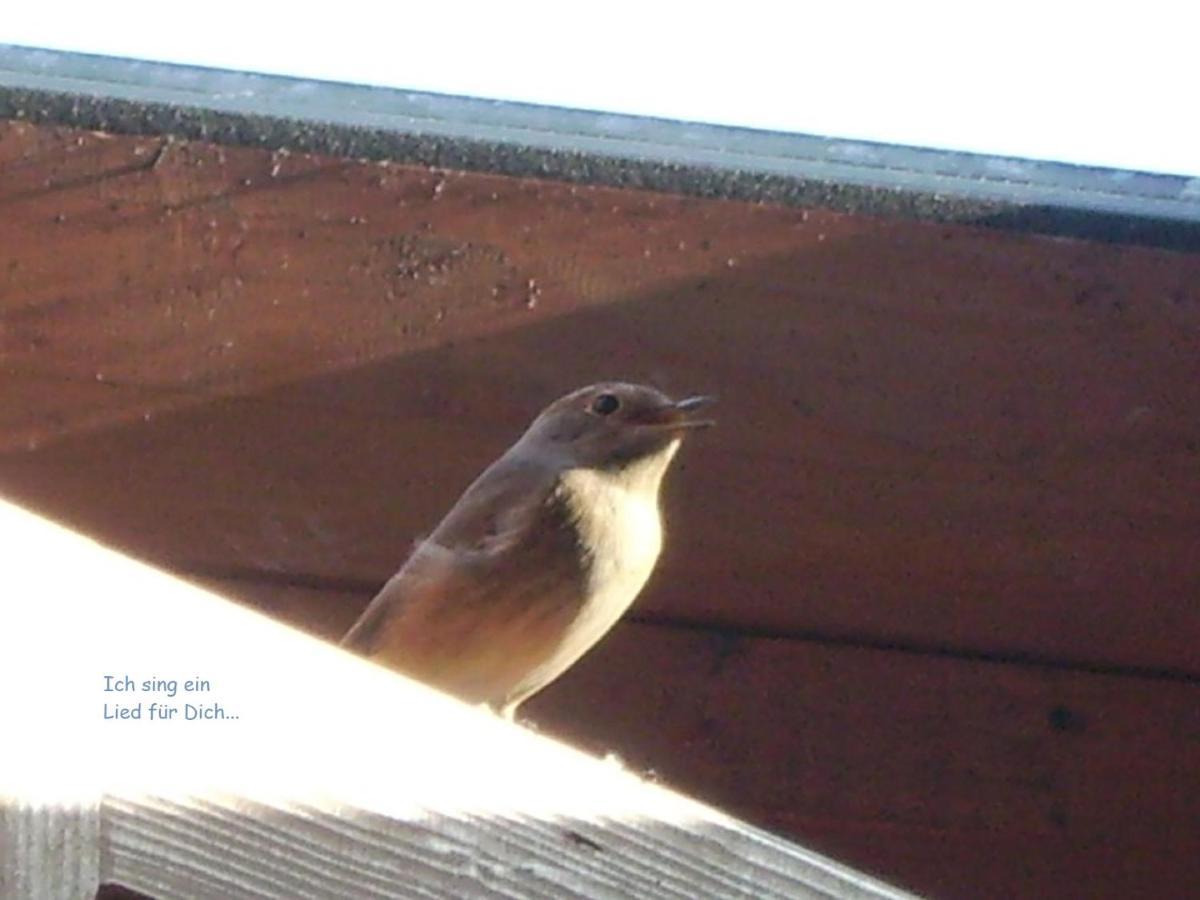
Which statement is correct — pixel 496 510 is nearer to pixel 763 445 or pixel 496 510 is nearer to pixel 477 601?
pixel 477 601

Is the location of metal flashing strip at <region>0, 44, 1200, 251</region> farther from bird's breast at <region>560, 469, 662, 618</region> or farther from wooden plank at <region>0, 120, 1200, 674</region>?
bird's breast at <region>560, 469, 662, 618</region>

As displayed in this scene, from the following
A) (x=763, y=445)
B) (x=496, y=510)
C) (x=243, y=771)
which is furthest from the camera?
(x=496, y=510)

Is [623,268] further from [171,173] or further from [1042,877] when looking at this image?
[1042,877]

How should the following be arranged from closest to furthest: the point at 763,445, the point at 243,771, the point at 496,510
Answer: the point at 243,771 < the point at 763,445 < the point at 496,510

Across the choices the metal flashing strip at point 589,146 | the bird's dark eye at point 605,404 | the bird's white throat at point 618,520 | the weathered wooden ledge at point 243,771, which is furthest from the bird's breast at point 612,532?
the weathered wooden ledge at point 243,771

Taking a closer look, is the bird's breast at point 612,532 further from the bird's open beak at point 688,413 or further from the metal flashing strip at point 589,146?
the metal flashing strip at point 589,146

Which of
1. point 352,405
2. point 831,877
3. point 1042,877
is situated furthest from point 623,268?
point 831,877

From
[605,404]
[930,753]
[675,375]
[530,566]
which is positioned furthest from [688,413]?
[930,753]

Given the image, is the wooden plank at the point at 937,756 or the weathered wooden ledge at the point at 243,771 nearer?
the weathered wooden ledge at the point at 243,771
